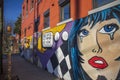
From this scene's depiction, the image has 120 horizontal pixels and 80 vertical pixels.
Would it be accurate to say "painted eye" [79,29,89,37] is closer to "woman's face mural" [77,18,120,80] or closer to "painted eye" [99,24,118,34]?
"woman's face mural" [77,18,120,80]

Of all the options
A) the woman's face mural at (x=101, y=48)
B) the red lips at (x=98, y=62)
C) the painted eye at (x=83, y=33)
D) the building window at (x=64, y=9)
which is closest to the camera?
the woman's face mural at (x=101, y=48)

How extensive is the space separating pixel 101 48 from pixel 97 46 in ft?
0.94

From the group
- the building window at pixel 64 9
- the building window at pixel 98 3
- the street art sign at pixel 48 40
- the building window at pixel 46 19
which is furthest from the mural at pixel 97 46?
the building window at pixel 46 19

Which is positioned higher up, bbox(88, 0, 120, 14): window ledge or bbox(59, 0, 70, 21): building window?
bbox(59, 0, 70, 21): building window

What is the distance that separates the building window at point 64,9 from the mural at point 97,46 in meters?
1.78

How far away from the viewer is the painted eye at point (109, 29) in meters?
6.82

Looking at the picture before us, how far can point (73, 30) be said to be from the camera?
991 cm

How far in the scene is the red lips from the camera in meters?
7.35

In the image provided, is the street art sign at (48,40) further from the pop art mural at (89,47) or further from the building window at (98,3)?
→ the building window at (98,3)

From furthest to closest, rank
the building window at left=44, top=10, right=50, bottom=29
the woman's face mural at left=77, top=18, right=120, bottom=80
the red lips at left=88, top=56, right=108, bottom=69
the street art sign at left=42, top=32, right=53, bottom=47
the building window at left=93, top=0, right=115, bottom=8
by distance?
1. the building window at left=44, top=10, right=50, bottom=29
2. the street art sign at left=42, top=32, right=53, bottom=47
3. the building window at left=93, top=0, right=115, bottom=8
4. the red lips at left=88, top=56, right=108, bottom=69
5. the woman's face mural at left=77, top=18, right=120, bottom=80

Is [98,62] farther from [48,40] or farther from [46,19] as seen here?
[46,19]

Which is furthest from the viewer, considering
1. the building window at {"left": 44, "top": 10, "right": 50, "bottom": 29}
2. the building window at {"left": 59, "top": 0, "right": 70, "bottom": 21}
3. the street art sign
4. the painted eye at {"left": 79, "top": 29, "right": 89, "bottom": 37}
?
the building window at {"left": 44, "top": 10, "right": 50, "bottom": 29}

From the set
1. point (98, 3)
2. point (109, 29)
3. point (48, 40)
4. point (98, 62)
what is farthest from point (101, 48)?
point (48, 40)

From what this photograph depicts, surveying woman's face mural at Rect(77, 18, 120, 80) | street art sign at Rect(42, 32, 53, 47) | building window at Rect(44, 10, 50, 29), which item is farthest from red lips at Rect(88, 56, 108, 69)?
building window at Rect(44, 10, 50, 29)
